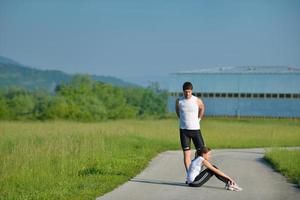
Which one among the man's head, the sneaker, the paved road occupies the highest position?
the man's head

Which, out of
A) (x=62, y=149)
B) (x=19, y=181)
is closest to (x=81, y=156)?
(x=62, y=149)

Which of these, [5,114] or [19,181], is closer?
[19,181]

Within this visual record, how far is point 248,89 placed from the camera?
67.3 meters

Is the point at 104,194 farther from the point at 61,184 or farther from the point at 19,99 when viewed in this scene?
the point at 19,99

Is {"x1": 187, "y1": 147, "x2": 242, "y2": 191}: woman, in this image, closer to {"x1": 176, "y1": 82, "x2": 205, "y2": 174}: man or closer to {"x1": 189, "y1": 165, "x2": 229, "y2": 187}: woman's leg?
{"x1": 189, "y1": 165, "x2": 229, "y2": 187}: woman's leg

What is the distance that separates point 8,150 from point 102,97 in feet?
202

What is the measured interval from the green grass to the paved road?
0.21 m

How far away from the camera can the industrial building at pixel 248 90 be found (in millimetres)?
64188

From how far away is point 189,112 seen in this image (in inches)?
536

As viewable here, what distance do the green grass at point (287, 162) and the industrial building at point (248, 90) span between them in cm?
4428

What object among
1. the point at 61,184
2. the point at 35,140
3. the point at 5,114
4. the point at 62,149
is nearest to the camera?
the point at 61,184

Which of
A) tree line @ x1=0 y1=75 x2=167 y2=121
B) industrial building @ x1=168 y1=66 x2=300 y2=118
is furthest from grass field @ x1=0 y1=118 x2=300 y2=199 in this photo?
industrial building @ x1=168 y1=66 x2=300 y2=118

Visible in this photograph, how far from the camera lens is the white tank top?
13578 mm

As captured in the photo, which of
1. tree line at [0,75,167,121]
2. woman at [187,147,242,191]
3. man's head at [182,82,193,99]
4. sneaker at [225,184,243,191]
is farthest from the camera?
tree line at [0,75,167,121]
